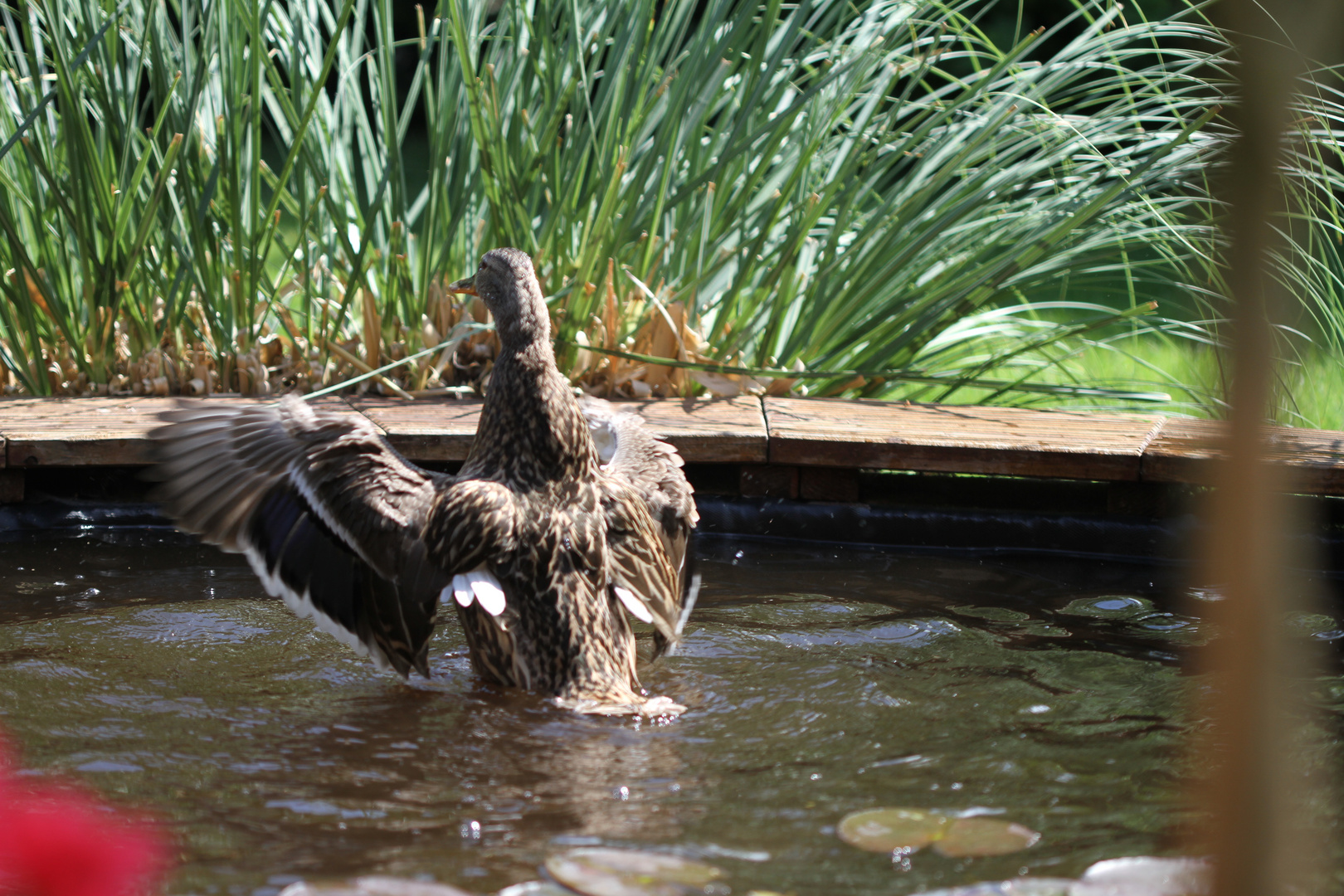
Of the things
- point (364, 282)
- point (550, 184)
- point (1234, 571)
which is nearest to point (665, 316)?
point (550, 184)

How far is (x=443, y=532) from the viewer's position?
2.54 metres

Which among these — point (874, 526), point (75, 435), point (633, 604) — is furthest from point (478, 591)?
point (75, 435)

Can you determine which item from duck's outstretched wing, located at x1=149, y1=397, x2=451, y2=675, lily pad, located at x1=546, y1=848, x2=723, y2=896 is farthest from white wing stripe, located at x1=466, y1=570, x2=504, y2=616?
lily pad, located at x1=546, y1=848, x2=723, y2=896

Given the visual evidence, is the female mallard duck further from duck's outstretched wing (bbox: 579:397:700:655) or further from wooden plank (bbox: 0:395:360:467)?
wooden plank (bbox: 0:395:360:467)

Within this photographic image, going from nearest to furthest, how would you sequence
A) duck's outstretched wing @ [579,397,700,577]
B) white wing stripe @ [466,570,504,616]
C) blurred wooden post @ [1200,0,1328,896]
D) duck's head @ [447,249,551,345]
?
1. blurred wooden post @ [1200,0,1328,896]
2. white wing stripe @ [466,570,504,616]
3. duck's head @ [447,249,551,345]
4. duck's outstretched wing @ [579,397,700,577]

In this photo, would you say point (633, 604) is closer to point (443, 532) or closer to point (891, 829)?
point (443, 532)

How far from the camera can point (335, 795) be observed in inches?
78.7

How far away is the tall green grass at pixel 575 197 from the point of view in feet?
13.0

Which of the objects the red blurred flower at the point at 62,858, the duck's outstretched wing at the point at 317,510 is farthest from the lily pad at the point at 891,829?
the red blurred flower at the point at 62,858

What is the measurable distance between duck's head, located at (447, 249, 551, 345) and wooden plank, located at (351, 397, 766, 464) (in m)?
0.74

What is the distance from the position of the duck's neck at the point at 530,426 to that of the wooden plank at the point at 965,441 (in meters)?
1.15

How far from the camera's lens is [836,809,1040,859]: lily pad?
5.80 ft

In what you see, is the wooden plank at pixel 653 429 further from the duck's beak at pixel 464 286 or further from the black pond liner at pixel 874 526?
the duck's beak at pixel 464 286

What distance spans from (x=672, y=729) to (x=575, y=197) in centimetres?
239
